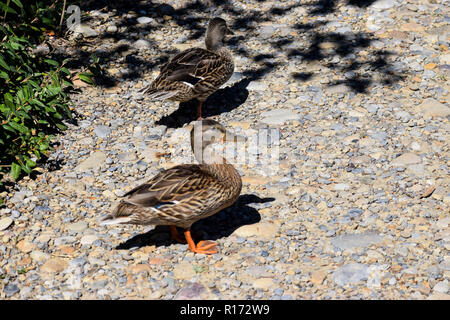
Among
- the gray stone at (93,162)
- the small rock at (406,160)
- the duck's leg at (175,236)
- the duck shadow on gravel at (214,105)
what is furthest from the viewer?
the duck shadow on gravel at (214,105)

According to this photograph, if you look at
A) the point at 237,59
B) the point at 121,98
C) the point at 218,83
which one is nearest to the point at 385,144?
the point at 218,83

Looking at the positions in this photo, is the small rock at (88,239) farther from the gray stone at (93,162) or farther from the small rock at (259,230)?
the small rock at (259,230)

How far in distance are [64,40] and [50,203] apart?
13.4ft

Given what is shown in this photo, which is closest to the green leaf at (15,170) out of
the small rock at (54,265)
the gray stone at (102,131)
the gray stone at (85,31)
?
the small rock at (54,265)

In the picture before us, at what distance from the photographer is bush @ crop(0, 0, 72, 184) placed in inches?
282

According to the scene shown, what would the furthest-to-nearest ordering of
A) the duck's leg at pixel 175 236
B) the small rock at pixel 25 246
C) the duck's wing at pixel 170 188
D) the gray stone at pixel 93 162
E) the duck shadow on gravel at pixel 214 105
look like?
→ the duck shadow on gravel at pixel 214 105 < the gray stone at pixel 93 162 < the duck's leg at pixel 175 236 < the small rock at pixel 25 246 < the duck's wing at pixel 170 188

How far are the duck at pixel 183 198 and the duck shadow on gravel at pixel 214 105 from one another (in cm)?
219

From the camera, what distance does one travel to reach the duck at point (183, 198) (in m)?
5.99

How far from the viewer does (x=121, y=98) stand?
8961mm

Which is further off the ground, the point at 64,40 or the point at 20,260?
the point at 64,40

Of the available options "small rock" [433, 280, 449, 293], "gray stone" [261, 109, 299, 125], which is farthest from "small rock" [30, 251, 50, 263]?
"small rock" [433, 280, 449, 293]

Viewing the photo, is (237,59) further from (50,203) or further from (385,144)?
(50,203)

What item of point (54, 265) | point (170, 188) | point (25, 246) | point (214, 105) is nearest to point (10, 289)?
point (54, 265)

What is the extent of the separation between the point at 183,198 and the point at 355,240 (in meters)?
1.85
